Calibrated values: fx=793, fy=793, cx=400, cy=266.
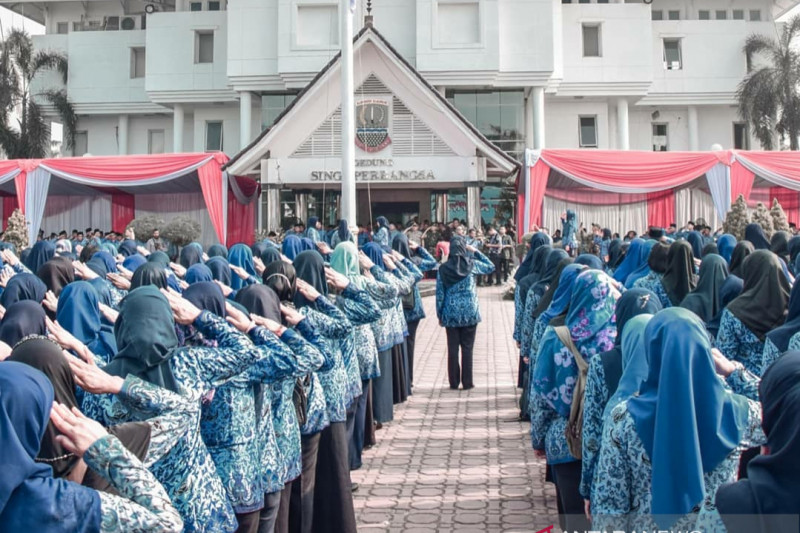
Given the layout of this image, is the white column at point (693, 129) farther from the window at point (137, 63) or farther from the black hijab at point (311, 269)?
the black hijab at point (311, 269)

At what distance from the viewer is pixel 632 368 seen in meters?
2.97

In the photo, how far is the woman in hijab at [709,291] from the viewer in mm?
5383

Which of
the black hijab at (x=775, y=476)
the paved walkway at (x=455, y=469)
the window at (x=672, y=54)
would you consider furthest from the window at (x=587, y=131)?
the black hijab at (x=775, y=476)

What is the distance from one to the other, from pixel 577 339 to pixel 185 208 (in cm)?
1834

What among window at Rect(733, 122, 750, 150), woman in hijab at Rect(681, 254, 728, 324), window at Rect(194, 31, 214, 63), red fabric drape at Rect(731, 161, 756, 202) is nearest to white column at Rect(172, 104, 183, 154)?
window at Rect(194, 31, 214, 63)

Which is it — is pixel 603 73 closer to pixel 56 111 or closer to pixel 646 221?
pixel 646 221

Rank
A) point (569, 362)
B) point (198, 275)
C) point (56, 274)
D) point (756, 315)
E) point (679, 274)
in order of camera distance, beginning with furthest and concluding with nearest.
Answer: point (679, 274), point (198, 275), point (56, 274), point (756, 315), point (569, 362)

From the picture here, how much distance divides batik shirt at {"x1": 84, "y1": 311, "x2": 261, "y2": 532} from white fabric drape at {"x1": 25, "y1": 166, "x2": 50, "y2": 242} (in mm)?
16190

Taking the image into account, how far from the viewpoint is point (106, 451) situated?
87.5 inches

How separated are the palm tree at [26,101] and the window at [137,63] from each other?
8.29 ft

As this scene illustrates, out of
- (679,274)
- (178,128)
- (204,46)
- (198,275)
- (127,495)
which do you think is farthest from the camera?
(178,128)

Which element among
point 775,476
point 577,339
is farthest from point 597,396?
point 775,476

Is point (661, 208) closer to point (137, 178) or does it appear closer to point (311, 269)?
point (137, 178)

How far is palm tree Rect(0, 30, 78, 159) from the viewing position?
2789cm
